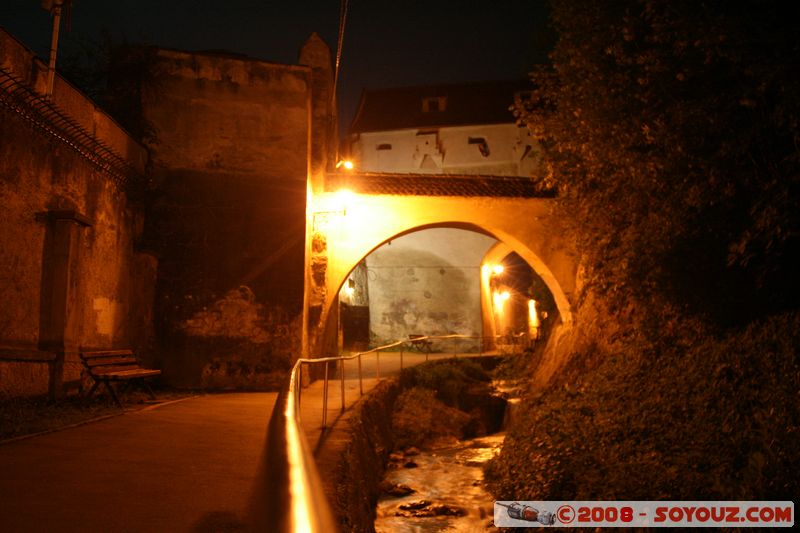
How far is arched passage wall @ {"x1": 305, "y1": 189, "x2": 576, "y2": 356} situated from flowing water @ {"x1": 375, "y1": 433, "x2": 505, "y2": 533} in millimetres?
3314

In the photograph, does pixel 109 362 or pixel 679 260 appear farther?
pixel 679 260

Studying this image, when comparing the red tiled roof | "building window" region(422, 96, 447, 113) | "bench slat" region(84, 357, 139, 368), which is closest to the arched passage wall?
"bench slat" region(84, 357, 139, 368)

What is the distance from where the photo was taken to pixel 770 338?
23.1ft

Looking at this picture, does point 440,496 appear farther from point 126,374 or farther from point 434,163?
point 434,163

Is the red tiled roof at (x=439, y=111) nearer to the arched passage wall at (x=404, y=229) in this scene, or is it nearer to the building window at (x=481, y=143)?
the building window at (x=481, y=143)

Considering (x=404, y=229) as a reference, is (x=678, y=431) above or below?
below

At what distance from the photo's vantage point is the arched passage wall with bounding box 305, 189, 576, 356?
11.5 metres

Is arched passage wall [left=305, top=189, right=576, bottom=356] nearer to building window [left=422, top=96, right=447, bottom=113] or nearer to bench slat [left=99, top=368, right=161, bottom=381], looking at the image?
bench slat [left=99, top=368, right=161, bottom=381]

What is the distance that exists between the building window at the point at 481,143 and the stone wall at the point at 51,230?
21.6m

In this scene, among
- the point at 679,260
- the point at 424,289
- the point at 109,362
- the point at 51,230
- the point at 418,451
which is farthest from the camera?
the point at 424,289

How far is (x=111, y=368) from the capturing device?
7746 millimetres

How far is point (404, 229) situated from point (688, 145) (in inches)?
236

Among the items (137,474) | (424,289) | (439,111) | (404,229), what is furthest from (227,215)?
(439,111)

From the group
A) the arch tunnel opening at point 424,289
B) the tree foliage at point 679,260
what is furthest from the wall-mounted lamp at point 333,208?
the arch tunnel opening at point 424,289
